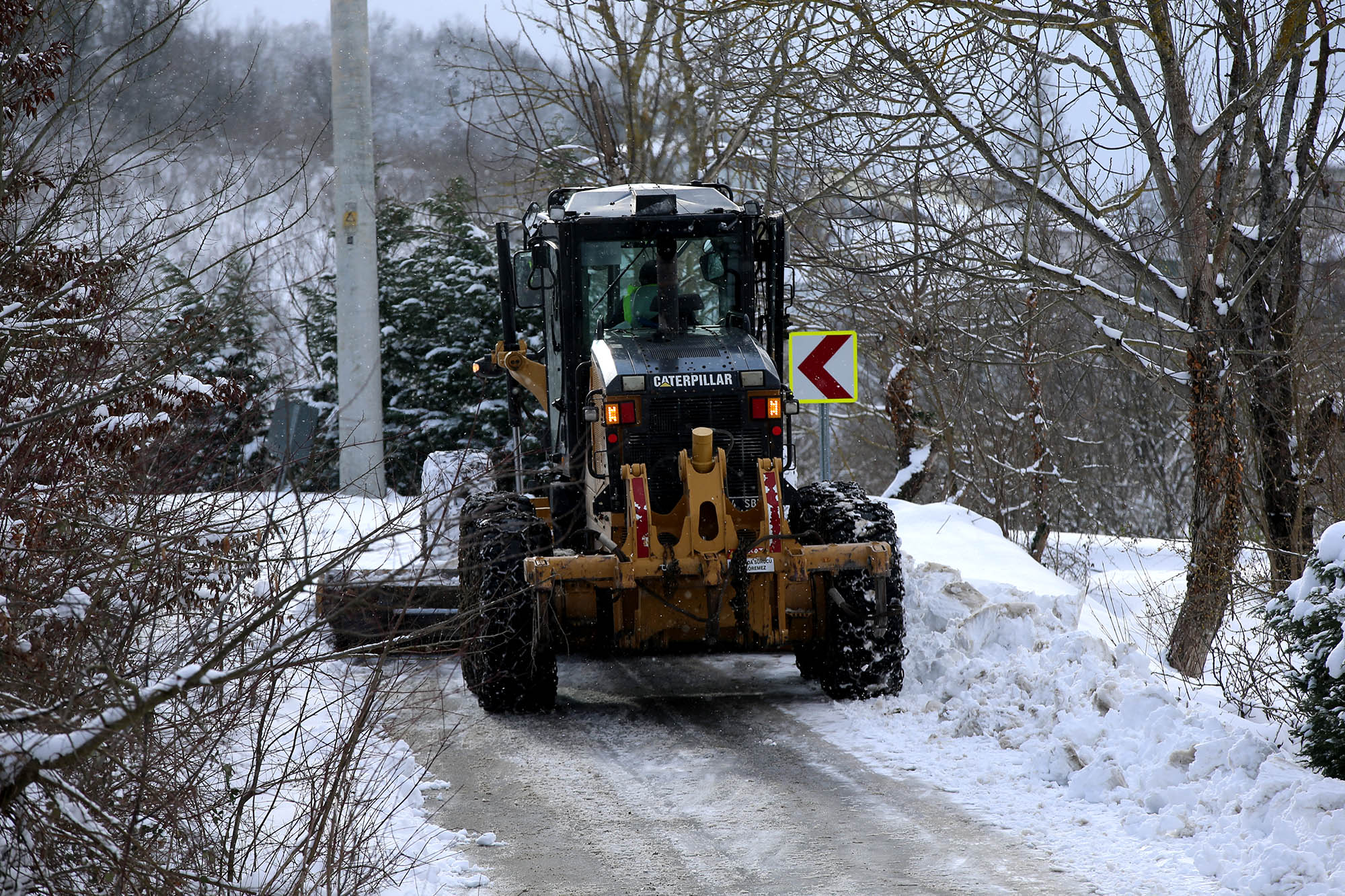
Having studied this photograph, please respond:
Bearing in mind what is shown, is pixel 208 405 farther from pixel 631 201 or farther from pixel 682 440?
pixel 631 201

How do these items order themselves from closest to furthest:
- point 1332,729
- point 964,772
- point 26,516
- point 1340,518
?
point 26,516
point 1332,729
point 964,772
point 1340,518

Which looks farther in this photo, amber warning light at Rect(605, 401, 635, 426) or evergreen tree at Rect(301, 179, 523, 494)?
evergreen tree at Rect(301, 179, 523, 494)

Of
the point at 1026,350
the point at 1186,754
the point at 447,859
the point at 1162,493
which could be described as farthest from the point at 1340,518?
the point at 1162,493

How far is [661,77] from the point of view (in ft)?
52.9

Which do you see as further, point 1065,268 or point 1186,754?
point 1065,268

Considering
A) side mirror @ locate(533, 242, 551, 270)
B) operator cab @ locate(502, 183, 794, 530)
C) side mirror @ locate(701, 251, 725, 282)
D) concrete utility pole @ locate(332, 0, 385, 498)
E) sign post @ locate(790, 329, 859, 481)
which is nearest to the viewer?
operator cab @ locate(502, 183, 794, 530)

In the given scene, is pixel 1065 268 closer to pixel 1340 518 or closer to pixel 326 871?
pixel 1340 518

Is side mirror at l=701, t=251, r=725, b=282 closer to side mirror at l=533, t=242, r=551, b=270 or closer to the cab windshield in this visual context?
the cab windshield

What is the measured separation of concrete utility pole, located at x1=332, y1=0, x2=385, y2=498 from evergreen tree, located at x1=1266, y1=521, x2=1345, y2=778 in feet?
43.4

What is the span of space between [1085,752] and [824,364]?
5.22 m

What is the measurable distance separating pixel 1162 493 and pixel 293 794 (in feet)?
93.2

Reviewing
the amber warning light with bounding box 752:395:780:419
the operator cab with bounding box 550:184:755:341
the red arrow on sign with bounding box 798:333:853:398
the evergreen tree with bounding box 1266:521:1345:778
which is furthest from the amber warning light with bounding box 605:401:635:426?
the evergreen tree with bounding box 1266:521:1345:778

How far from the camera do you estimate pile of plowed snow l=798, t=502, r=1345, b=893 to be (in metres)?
4.65

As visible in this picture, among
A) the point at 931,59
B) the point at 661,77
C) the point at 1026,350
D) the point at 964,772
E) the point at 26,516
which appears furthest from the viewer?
the point at 661,77
